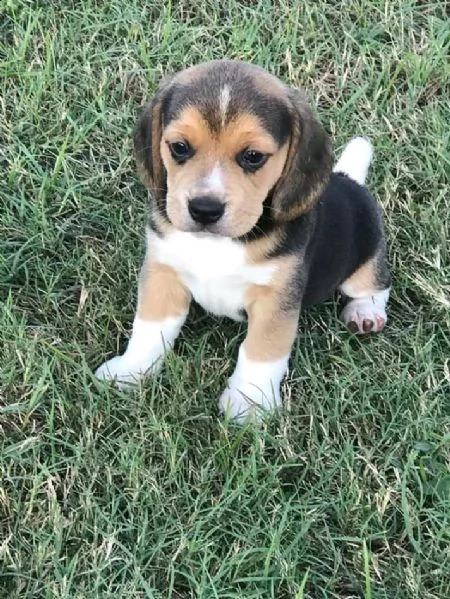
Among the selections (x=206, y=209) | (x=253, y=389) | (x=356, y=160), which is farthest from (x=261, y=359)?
(x=356, y=160)

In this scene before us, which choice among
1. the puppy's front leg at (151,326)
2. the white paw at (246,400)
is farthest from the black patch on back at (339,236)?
the puppy's front leg at (151,326)

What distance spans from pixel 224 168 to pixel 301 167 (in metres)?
0.43

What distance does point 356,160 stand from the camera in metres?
5.17

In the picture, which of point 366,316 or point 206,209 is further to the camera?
point 366,316

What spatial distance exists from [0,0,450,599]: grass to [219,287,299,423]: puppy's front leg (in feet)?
0.36

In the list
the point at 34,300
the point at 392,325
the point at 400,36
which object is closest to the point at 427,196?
the point at 392,325

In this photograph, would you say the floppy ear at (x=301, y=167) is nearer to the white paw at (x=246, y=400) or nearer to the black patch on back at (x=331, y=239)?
the black patch on back at (x=331, y=239)

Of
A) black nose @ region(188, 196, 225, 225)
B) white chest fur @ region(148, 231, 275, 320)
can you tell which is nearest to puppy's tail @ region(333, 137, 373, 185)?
white chest fur @ region(148, 231, 275, 320)

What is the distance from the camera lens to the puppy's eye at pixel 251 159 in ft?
11.7

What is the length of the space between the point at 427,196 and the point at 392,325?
0.97 metres

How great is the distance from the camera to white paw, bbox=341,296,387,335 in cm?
473

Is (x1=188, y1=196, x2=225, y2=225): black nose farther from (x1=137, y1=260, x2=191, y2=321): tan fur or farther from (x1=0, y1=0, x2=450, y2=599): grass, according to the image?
(x1=0, y1=0, x2=450, y2=599): grass

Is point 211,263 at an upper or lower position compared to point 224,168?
lower

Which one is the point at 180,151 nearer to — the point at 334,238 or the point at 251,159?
the point at 251,159
